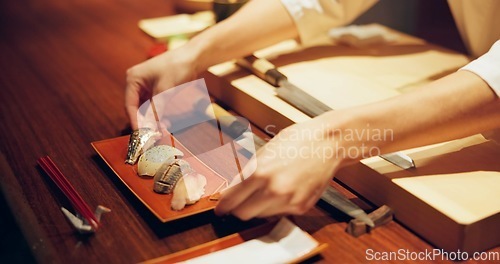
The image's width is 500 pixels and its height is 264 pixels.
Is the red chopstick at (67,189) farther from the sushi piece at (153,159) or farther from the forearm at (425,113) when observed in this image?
the forearm at (425,113)

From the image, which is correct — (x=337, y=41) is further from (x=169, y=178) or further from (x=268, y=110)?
(x=169, y=178)

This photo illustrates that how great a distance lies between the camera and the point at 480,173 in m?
0.89

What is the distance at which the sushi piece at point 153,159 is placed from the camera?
93cm

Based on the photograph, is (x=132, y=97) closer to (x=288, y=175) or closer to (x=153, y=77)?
(x=153, y=77)

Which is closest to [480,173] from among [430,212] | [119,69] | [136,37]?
A: [430,212]

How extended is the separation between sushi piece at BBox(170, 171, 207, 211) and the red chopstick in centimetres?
12

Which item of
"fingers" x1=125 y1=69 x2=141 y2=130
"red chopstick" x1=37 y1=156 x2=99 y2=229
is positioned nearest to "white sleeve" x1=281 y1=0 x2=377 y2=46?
"fingers" x1=125 y1=69 x2=141 y2=130

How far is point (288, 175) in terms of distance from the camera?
76cm

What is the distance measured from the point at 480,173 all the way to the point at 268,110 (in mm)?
413

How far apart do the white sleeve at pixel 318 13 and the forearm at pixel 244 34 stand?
0.07ft

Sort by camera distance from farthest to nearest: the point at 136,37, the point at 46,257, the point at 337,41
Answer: the point at 136,37, the point at 337,41, the point at 46,257

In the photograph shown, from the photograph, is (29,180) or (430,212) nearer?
(430,212)

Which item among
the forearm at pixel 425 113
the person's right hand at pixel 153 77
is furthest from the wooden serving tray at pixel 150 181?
the forearm at pixel 425 113

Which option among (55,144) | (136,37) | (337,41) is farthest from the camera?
(136,37)
